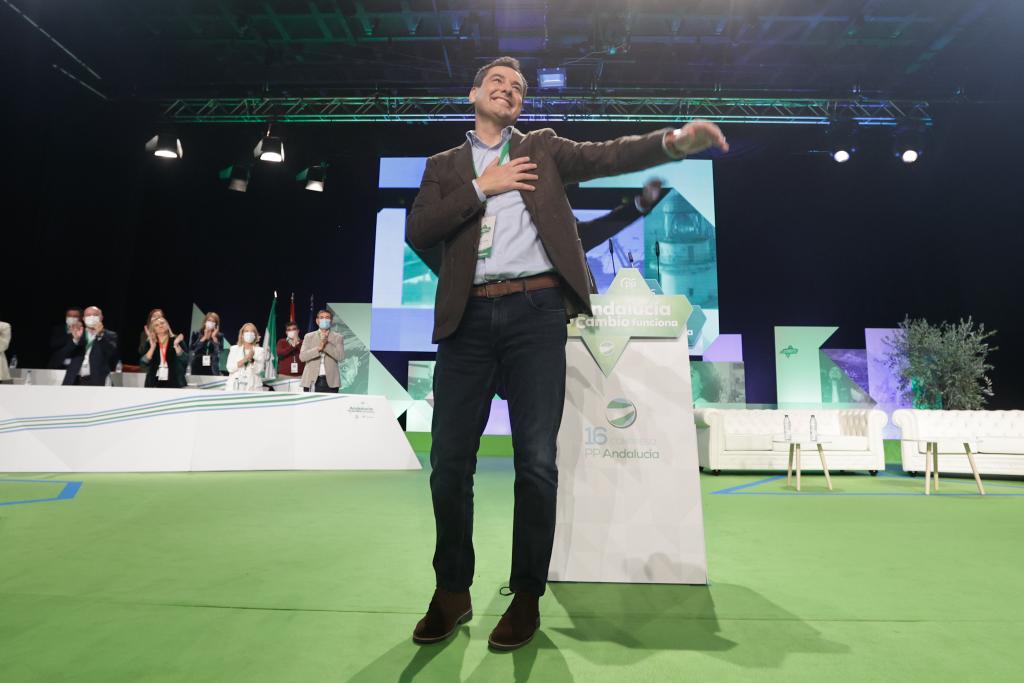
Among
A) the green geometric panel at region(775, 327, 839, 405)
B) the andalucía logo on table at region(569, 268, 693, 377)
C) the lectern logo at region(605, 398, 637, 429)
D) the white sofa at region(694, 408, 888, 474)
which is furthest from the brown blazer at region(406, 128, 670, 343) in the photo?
the green geometric panel at region(775, 327, 839, 405)

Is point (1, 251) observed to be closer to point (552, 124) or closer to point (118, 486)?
point (118, 486)

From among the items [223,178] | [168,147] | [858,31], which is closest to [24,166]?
[168,147]

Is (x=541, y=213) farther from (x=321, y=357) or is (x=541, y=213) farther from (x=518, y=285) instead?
(x=321, y=357)

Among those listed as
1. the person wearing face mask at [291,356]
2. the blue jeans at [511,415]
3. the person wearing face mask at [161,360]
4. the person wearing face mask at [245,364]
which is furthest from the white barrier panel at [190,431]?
the blue jeans at [511,415]

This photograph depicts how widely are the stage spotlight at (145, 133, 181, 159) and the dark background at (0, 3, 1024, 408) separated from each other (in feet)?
3.30

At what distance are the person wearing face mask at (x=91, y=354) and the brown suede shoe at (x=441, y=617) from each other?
20.1ft

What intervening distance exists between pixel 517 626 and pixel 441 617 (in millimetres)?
188

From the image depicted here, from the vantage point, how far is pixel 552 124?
9.45m

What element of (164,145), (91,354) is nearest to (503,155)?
(91,354)

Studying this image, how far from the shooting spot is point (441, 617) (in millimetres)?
1440

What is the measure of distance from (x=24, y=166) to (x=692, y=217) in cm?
914

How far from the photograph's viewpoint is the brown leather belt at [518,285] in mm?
1471

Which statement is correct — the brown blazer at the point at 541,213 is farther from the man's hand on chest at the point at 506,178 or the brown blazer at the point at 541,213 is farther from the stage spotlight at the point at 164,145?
the stage spotlight at the point at 164,145

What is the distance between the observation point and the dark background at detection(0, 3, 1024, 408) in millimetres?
9109
